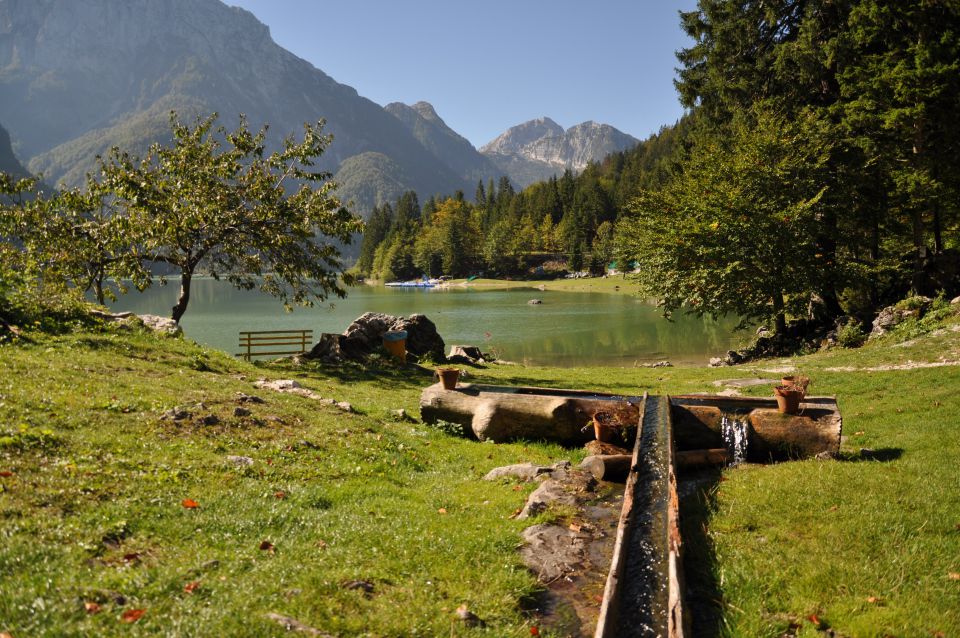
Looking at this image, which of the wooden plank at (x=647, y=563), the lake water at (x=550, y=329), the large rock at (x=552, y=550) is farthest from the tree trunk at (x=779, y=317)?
the large rock at (x=552, y=550)

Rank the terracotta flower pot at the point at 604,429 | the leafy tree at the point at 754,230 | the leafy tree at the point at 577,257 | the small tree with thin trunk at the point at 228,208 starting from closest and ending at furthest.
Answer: the terracotta flower pot at the point at 604,429 < the small tree with thin trunk at the point at 228,208 < the leafy tree at the point at 754,230 < the leafy tree at the point at 577,257

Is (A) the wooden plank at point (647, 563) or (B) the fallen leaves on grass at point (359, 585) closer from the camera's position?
(A) the wooden plank at point (647, 563)

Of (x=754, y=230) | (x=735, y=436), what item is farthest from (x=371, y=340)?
(x=735, y=436)

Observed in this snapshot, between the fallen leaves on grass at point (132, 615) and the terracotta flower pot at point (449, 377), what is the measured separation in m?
9.66

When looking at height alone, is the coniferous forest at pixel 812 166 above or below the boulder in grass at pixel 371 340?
above

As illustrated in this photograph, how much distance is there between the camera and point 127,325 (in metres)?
20.4

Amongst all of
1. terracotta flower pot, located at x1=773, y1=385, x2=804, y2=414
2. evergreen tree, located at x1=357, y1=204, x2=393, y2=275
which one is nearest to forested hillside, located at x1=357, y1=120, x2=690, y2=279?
evergreen tree, located at x1=357, y1=204, x2=393, y2=275

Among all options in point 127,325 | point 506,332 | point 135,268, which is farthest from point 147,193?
point 506,332

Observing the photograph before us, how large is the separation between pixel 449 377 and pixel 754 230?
21.6 meters

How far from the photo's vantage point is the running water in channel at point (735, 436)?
10.6 meters

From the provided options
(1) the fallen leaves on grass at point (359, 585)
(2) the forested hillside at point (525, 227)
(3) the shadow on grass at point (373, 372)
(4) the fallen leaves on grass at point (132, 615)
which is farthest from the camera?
(2) the forested hillside at point (525, 227)

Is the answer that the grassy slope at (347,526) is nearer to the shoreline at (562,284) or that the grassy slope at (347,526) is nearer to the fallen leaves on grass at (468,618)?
the fallen leaves on grass at (468,618)

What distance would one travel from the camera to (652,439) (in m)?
10.1

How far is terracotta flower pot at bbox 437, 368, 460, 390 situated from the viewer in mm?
13936
